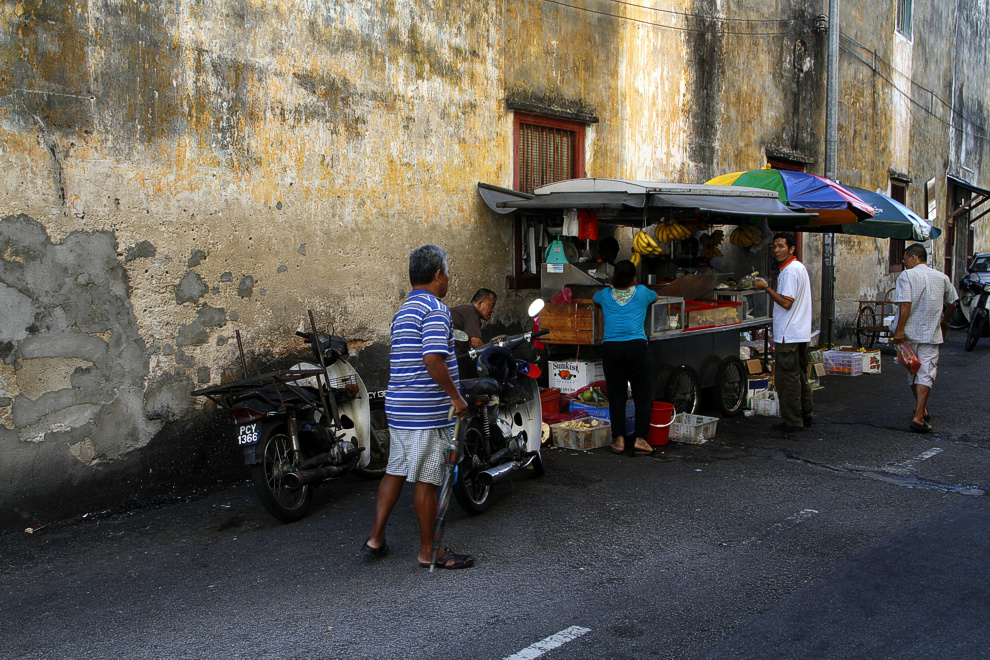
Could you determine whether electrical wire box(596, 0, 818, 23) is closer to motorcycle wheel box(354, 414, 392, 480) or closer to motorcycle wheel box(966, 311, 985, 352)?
motorcycle wheel box(966, 311, 985, 352)

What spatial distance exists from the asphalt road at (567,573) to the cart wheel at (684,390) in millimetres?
1552

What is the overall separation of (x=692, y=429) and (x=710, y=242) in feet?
12.0

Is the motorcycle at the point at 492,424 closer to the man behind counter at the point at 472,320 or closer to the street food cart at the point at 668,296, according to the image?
the man behind counter at the point at 472,320

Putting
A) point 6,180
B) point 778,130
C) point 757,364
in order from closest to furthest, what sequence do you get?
point 6,180 < point 757,364 < point 778,130

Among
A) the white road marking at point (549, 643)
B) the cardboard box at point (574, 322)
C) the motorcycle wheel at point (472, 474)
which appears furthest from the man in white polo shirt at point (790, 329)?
the white road marking at point (549, 643)

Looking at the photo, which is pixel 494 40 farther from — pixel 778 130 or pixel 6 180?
pixel 778 130

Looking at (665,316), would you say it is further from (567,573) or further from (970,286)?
(970,286)

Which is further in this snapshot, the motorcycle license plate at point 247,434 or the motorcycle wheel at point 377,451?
the motorcycle wheel at point 377,451

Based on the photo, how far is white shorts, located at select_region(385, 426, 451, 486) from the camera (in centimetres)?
460

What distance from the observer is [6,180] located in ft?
17.9

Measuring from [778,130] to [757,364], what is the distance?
16.1ft

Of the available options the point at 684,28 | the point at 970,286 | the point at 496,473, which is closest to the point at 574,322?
the point at 496,473

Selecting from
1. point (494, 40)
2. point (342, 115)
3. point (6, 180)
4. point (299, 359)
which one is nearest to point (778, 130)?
point (494, 40)

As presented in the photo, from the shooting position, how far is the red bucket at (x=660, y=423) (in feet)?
25.0
